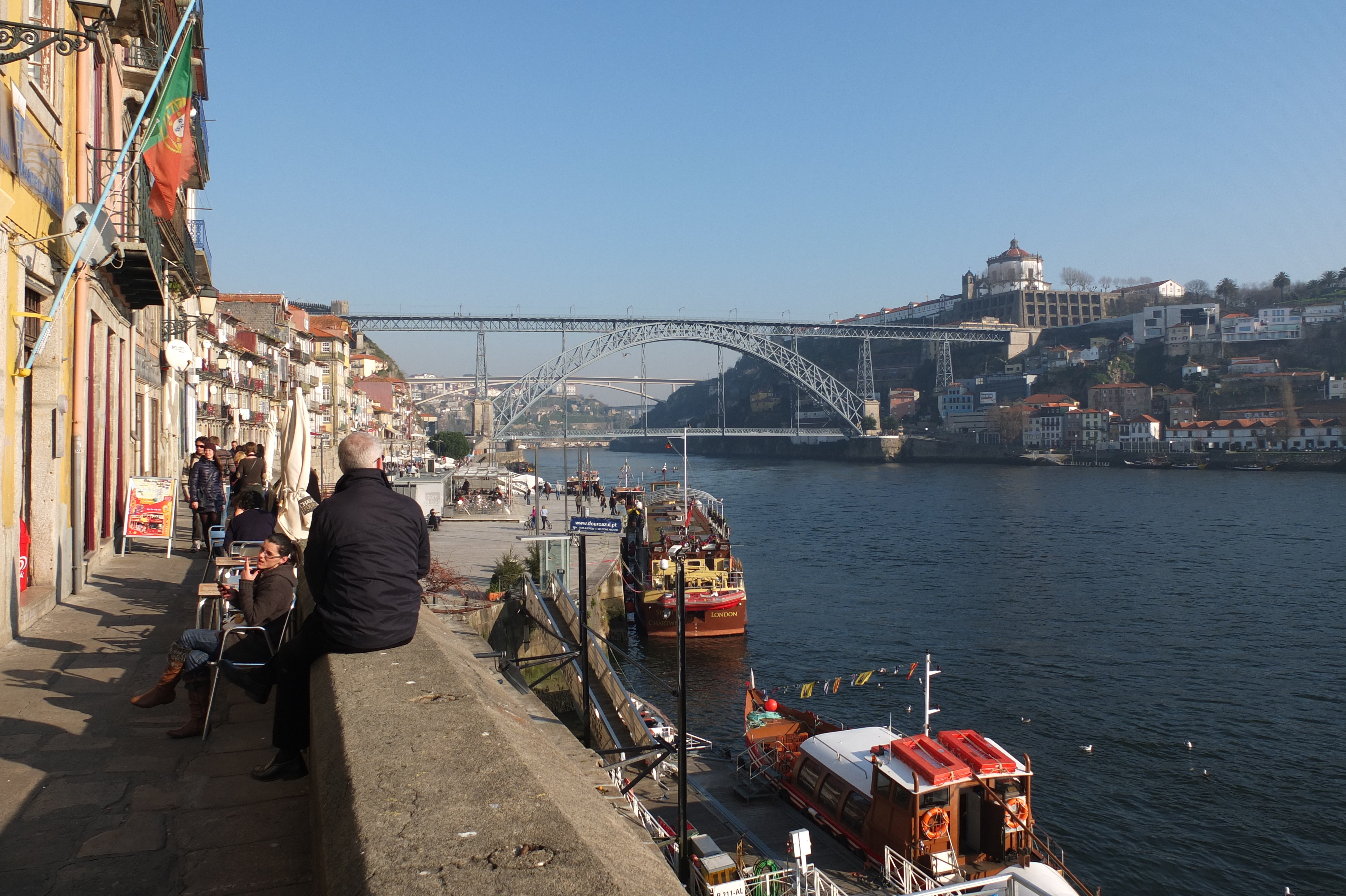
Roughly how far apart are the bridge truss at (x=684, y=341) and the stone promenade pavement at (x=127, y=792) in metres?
66.7

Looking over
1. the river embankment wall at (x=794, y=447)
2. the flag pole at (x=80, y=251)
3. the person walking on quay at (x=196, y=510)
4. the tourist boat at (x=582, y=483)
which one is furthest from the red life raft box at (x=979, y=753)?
the river embankment wall at (x=794, y=447)

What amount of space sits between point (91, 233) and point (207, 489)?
7.52 feet

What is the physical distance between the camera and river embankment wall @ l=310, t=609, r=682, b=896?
1279 millimetres

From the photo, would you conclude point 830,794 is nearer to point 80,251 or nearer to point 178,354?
point 80,251

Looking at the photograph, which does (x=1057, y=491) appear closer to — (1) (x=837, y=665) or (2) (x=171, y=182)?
(1) (x=837, y=665)

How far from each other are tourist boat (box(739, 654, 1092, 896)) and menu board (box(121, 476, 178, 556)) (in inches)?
233

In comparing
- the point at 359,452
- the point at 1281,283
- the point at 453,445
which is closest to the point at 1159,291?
the point at 1281,283

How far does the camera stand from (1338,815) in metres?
10.3

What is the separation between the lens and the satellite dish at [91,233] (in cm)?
551

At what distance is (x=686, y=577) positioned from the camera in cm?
1872

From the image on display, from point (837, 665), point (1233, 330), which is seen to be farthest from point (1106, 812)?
point (1233, 330)

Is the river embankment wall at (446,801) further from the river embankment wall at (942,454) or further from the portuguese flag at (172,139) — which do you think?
the river embankment wall at (942,454)

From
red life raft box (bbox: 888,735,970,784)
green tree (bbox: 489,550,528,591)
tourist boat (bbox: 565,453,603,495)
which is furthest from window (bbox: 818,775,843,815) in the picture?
tourist boat (bbox: 565,453,603,495)

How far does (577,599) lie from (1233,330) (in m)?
85.7
